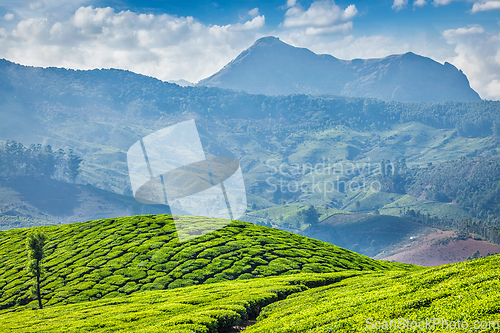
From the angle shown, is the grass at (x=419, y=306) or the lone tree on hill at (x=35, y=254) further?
the lone tree on hill at (x=35, y=254)

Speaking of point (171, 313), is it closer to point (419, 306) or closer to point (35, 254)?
point (419, 306)

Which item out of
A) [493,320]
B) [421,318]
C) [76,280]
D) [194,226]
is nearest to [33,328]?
[76,280]

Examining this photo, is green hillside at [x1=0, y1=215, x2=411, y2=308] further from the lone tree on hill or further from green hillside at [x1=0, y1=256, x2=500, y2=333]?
green hillside at [x1=0, y1=256, x2=500, y2=333]

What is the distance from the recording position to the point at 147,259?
61844mm

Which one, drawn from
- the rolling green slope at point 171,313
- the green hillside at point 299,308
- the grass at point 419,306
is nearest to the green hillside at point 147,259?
the rolling green slope at point 171,313

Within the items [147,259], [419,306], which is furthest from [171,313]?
[147,259]

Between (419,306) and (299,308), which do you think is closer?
(419,306)

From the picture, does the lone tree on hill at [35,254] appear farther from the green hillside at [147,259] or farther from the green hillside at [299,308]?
the green hillside at [299,308]

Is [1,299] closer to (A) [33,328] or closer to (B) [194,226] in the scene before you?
(A) [33,328]

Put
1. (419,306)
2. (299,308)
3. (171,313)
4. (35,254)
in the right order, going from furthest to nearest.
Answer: (35,254) < (171,313) < (299,308) < (419,306)

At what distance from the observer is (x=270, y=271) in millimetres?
57781

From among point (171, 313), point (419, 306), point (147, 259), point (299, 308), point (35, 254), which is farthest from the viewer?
point (147, 259)

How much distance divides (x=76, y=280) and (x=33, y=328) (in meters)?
25.8

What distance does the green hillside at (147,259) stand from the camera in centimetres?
5453
